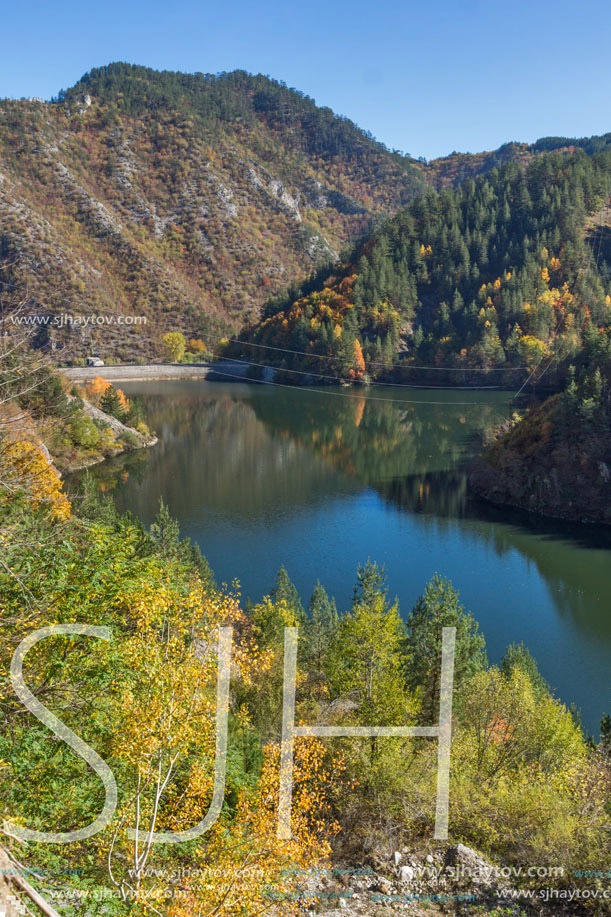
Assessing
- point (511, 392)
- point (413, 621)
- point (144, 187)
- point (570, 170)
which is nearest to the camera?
point (413, 621)

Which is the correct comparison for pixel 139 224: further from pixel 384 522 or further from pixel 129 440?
pixel 384 522

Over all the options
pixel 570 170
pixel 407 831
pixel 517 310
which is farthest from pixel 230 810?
pixel 570 170

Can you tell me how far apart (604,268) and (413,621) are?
97382 millimetres

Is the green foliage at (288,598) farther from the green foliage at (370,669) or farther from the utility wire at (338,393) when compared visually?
the utility wire at (338,393)

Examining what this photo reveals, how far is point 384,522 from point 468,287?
263 feet

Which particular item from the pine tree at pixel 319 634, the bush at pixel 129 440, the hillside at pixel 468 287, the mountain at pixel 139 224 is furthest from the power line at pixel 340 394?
the pine tree at pixel 319 634

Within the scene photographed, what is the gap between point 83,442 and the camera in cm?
4966

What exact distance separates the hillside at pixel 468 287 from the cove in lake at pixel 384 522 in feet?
86.1

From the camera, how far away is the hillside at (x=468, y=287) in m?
94.6

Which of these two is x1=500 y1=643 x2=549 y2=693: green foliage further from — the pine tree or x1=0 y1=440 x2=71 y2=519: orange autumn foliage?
x1=0 y1=440 x2=71 y2=519: orange autumn foliage

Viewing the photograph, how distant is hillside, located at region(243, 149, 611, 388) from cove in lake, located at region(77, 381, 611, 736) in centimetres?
2624

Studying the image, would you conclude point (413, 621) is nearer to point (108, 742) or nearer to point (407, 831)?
point (407, 831)

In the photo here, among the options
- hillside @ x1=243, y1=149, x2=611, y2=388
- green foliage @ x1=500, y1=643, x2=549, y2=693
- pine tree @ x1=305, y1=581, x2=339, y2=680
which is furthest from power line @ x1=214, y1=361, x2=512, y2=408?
pine tree @ x1=305, y1=581, x2=339, y2=680

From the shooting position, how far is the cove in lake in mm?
26422
